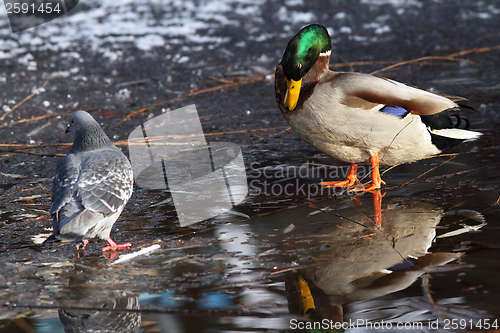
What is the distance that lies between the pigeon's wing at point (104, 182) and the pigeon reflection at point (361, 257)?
940mm

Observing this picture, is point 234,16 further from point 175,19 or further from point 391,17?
point 391,17

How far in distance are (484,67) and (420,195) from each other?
4.09 meters

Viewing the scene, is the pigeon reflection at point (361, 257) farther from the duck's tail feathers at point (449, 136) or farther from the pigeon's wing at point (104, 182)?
the pigeon's wing at point (104, 182)

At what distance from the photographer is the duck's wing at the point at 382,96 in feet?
10.9

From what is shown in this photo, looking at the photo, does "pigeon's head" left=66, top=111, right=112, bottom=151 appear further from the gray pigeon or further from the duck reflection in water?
the duck reflection in water

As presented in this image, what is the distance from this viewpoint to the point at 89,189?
2744 mm

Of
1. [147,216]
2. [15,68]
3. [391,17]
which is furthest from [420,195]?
[391,17]

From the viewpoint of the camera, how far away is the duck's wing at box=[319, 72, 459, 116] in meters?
3.33

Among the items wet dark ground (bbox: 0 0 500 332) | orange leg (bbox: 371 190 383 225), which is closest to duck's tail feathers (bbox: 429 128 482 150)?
wet dark ground (bbox: 0 0 500 332)

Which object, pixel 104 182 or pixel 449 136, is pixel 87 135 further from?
pixel 449 136

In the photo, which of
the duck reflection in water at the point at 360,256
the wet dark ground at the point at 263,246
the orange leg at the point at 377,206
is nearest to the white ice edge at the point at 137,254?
the wet dark ground at the point at 263,246

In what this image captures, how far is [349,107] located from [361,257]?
111cm

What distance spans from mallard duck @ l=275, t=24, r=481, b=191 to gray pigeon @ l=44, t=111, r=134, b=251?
115cm

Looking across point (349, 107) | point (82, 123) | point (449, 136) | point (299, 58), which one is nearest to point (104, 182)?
point (82, 123)
